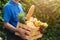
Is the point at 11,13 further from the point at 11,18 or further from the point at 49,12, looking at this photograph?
the point at 49,12

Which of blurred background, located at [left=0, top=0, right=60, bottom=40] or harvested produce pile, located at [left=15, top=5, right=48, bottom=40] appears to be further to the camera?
blurred background, located at [left=0, top=0, right=60, bottom=40]

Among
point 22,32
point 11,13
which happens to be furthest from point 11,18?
point 22,32

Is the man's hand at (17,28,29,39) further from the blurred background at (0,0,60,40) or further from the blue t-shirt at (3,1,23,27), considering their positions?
the blurred background at (0,0,60,40)

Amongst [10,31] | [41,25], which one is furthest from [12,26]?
[41,25]

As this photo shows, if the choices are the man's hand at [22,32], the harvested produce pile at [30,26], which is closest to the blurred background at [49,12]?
the harvested produce pile at [30,26]

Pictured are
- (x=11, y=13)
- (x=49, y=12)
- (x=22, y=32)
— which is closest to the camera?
(x=22, y=32)

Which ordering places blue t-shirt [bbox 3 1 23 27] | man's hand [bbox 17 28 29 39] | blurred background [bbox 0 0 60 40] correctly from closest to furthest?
1. man's hand [bbox 17 28 29 39]
2. blue t-shirt [bbox 3 1 23 27]
3. blurred background [bbox 0 0 60 40]

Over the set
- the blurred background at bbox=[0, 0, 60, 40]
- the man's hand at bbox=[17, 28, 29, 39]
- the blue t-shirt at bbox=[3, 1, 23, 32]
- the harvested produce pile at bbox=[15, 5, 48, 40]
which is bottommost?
the man's hand at bbox=[17, 28, 29, 39]

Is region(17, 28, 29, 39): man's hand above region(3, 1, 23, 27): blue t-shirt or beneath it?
beneath

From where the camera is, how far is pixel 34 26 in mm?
4359

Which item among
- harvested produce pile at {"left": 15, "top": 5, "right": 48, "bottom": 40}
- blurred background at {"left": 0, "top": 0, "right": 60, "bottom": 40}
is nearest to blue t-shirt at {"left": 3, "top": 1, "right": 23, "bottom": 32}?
harvested produce pile at {"left": 15, "top": 5, "right": 48, "bottom": 40}

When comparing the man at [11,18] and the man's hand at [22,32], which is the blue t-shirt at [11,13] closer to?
the man at [11,18]

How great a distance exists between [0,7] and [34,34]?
2.71 meters

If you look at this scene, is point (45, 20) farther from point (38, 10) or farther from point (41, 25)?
point (41, 25)
